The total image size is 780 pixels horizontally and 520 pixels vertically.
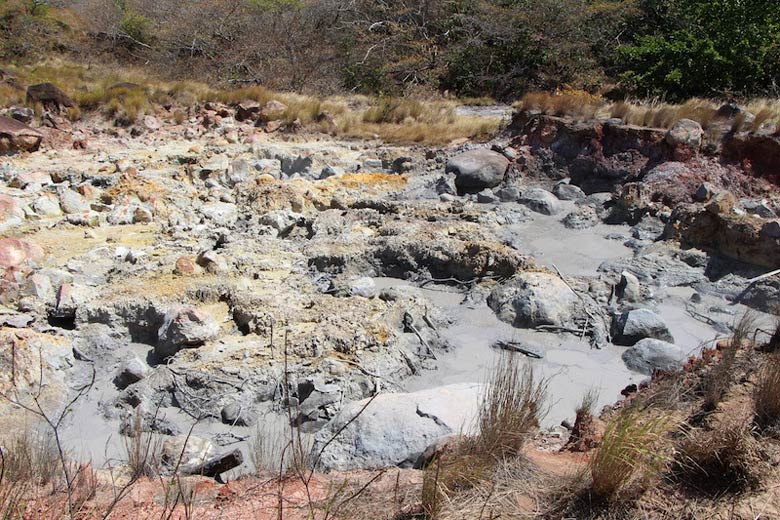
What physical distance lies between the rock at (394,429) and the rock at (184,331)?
1.44 m

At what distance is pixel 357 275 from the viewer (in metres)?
6.05

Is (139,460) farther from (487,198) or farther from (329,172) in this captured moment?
(329,172)

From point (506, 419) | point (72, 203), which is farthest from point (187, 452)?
point (72, 203)

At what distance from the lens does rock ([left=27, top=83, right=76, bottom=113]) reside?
1045cm

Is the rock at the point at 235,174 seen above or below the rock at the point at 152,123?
below

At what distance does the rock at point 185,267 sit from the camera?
18.5ft

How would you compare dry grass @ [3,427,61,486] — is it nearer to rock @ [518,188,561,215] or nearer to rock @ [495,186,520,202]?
rock @ [518,188,561,215]

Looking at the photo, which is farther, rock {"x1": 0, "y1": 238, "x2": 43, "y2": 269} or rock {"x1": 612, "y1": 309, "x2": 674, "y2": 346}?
rock {"x1": 0, "y1": 238, "x2": 43, "y2": 269}

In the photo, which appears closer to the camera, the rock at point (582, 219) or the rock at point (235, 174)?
the rock at point (582, 219)

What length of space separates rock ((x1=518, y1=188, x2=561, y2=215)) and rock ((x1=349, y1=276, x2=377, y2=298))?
9.35 ft

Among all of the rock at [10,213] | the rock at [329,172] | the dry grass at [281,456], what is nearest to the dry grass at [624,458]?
the dry grass at [281,456]

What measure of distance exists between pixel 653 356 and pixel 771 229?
Answer: 223 centimetres

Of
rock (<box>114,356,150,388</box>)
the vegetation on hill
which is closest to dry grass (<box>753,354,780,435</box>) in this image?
rock (<box>114,356,150,388</box>)

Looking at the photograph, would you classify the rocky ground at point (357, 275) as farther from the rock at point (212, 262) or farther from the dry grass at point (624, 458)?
the dry grass at point (624, 458)
